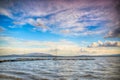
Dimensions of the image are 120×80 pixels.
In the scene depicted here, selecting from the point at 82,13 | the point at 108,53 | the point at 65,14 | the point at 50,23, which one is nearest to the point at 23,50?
the point at 50,23

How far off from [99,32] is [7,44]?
2.60 metres

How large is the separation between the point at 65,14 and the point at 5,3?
5.33 ft

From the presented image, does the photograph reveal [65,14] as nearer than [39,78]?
No

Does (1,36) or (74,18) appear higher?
(74,18)

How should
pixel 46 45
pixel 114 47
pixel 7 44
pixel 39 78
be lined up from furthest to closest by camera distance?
pixel 46 45
pixel 7 44
pixel 114 47
pixel 39 78

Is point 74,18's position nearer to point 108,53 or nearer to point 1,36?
point 108,53

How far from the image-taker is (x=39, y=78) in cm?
390

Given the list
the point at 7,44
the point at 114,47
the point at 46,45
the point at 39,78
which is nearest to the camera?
the point at 39,78

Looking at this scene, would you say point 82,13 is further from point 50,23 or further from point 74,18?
point 50,23

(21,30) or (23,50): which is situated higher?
(21,30)

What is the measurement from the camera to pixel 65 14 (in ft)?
17.6

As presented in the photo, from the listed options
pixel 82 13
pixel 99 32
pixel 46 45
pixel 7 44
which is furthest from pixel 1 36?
pixel 99 32

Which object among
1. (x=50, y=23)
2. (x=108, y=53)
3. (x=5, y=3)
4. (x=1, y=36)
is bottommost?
(x=108, y=53)

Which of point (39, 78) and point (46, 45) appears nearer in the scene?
point (39, 78)
